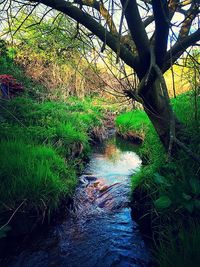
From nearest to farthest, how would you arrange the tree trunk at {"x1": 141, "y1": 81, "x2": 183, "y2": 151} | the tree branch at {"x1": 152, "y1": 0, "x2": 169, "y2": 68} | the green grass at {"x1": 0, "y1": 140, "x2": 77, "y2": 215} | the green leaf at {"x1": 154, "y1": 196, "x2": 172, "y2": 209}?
the green leaf at {"x1": 154, "y1": 196, "x2": 172, "y2": 209}, the tree branch at {"x1": 152, "y1": 0, "x2": 169, "y2": 68}, the tree trunk at {"x1": 141, "y1": 81, "x2": 183, "y2": 151}, the green grass at {"x1": 0, "y1": 140, "x2": 77, "y2": 215}

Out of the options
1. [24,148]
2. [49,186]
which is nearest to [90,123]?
[24,148]

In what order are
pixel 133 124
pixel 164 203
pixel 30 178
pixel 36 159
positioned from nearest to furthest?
pixel 164 203, pixel 30 178, pixel 36 159, pixel 133 124

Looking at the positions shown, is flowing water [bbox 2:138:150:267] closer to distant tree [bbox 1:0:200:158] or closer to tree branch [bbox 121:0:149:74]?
distant tree [bbox 1:0:200:158]

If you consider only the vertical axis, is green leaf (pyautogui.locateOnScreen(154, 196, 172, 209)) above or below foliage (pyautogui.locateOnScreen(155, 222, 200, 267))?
above

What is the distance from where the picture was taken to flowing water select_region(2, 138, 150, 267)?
2.96m

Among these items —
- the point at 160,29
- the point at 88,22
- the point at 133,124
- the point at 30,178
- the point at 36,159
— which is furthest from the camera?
the point at 133,124

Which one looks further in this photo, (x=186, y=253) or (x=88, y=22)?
(x=88, y=22)

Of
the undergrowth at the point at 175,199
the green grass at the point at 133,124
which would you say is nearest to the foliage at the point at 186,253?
the undergrowth at the point at 175,199

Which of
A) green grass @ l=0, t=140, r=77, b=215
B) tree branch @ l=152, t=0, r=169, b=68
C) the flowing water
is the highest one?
tree branch @ l=152, t=0, r=169, b=68

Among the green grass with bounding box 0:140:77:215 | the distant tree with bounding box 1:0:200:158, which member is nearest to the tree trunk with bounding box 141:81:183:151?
the distant tree with bounding box 1:0:200:158

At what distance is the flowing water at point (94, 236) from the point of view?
2.96 meters

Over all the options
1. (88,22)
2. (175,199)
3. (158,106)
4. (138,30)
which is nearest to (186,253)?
(175,199)

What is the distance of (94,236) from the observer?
135 inches

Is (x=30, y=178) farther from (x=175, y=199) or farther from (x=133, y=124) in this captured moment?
(x=133, y=124)
